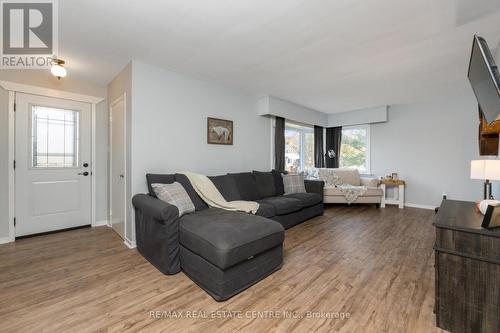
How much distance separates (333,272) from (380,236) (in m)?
1.42

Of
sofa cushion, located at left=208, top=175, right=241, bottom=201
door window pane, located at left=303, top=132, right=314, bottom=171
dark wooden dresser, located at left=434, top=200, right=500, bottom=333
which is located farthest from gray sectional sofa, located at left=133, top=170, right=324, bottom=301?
door window pane, located at left=303, top=132, right=314, bottom=171

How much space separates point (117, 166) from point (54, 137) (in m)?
1.07

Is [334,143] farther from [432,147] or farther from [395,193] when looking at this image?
[432,147]

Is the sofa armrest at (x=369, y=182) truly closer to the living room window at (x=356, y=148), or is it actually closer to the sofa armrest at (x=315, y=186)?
the living room window at (x=356, y=148)

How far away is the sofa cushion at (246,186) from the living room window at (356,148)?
11.8 feet

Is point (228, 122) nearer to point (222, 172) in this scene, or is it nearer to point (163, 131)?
point (222, 172)

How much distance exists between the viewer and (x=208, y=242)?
178 centimetres

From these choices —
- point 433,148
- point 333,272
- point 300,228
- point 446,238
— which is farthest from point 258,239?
point 433,148

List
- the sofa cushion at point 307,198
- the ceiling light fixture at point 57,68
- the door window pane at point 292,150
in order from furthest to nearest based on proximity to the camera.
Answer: the door window pane at point 292,150
the sofa cushion at point 307,198
the ceiling light fixture at point 57,68

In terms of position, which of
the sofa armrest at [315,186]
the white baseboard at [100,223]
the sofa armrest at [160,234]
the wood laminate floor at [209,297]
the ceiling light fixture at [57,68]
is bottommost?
the wood laminate floor at [209,297]

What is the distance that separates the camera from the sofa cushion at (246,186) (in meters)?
3.51

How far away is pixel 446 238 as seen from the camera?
1.40 metres

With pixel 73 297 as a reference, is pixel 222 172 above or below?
above

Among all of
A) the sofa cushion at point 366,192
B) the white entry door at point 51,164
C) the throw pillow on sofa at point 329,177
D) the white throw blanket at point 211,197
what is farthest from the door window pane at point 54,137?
the throw pillow on sofa at point 329,177
